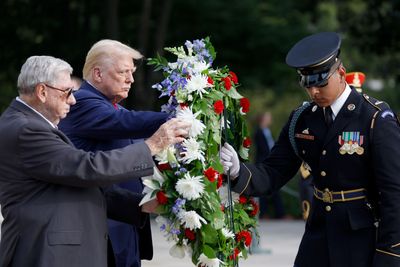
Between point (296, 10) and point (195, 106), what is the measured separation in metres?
17.2

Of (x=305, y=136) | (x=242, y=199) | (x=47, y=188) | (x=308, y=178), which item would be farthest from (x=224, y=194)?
(x=308, y=178)

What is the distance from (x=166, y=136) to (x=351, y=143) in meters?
0.97

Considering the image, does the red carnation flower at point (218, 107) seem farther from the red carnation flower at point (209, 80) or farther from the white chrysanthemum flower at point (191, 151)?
the white chrysanthemum flower at point (191, 151)

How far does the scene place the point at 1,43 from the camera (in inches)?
746

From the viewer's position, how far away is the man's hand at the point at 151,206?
470 centimetres

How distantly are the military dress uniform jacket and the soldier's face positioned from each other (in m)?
0.09

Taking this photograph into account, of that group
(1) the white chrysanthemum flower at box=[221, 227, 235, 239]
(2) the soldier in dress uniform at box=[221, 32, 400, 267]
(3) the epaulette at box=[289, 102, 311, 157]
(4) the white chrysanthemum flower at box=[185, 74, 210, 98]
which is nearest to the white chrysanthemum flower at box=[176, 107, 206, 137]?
(4) the white chrysanthemum flower at box=[185, 74, 210, 98]

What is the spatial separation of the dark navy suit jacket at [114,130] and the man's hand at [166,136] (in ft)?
0.82

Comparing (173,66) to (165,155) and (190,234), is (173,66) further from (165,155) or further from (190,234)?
(190,234)

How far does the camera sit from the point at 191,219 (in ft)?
14.9

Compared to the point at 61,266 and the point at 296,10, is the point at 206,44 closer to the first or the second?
the point at 61,266

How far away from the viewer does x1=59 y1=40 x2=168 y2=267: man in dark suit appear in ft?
15.8

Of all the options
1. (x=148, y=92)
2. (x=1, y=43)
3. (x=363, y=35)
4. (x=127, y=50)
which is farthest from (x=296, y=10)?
(x=127, y=50)

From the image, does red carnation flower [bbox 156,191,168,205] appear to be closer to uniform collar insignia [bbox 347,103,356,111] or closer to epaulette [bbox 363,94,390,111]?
uniform collar insignia [bbox 347,103,356,111]
